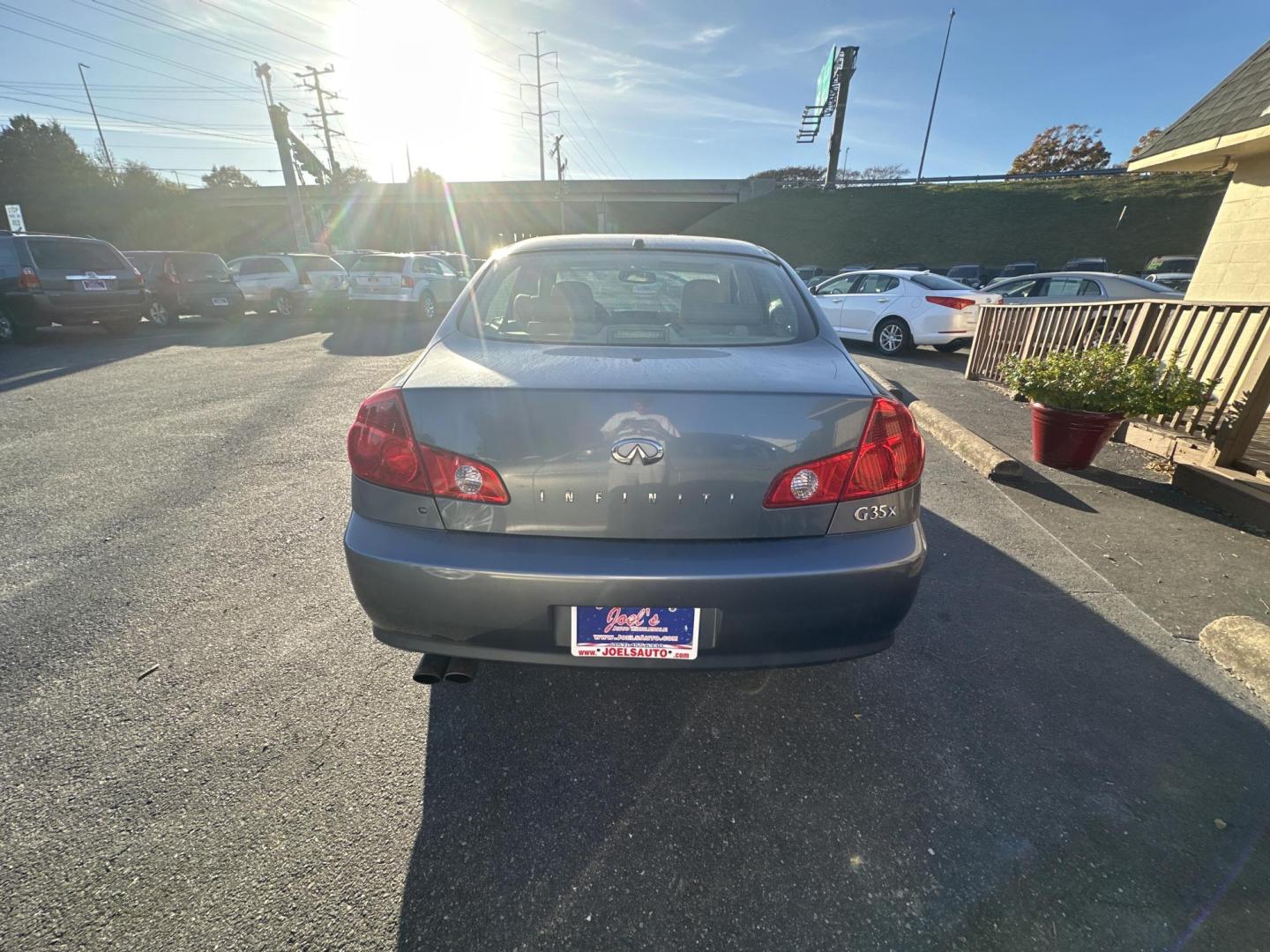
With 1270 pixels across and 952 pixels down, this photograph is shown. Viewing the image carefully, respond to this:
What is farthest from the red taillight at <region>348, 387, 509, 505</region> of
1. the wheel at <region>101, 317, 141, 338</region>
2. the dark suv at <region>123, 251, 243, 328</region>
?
the dark suv at <region>123, 251, 243, 328</region>

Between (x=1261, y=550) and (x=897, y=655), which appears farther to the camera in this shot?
(x=1261, y=550)

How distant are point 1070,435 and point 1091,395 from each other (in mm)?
335

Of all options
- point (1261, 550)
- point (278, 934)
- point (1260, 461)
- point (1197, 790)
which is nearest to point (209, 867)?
point (278, 934)

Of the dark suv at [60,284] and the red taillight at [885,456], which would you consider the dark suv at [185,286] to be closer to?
the dark suv at [60,284]

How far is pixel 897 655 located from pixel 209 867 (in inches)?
96.4

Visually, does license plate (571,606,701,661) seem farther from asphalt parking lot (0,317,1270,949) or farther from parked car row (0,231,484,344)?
parked car row (0,231,484,344)

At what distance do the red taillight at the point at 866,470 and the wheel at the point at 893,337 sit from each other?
30.4ft

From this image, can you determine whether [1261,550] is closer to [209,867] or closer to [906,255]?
[209,867]

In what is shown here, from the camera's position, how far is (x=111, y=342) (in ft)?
33.7

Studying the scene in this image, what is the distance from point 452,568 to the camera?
61.5 inches

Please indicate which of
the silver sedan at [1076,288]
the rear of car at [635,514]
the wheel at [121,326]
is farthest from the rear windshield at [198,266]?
the silver sedan at [1076,288]

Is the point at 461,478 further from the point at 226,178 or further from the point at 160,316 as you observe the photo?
the point at 226,178

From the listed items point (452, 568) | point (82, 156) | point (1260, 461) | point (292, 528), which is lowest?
point (292, 528)

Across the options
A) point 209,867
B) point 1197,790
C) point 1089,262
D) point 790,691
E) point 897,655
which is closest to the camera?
point 209,867
